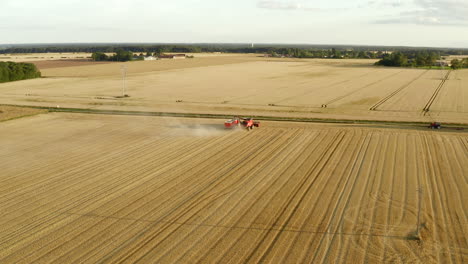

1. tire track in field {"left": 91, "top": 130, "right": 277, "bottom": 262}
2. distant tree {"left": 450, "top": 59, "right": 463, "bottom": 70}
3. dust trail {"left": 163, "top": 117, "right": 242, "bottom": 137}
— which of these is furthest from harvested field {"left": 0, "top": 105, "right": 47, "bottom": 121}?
distant tree {"left": 450, "top": 59, "right": 463, "bottom": 70}

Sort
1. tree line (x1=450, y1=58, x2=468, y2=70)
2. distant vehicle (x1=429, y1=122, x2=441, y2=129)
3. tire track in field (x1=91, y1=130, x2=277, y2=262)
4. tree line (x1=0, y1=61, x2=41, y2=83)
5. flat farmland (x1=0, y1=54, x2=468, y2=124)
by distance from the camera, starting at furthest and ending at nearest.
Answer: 1. tree line (x1=450, y1=58, x2=468, y2=70)
2. tree line (x1=0, y1=61, x2=41, y2=83)
3. flat farmland (x1=0, y1=54, x2=468, y2=124)
4. distant vehicle (x1=429, y1=122, x2=441, y2=129)
5. tire track in field (x1=91, y1=130, x2=277, y2=262)

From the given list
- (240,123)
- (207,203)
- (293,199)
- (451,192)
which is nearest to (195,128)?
(240,123)

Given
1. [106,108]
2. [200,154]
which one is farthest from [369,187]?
[106,108]

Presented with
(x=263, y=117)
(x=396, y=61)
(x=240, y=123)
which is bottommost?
(x=263, y=117)

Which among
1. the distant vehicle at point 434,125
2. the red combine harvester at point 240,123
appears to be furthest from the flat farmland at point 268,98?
the red combine harvester at point 240,123

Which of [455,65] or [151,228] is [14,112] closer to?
[151,228]

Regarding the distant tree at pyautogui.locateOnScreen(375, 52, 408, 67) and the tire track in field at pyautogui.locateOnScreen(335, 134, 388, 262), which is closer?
the tire track in field at pyautogui.locateOnScreen(335, 134, 388, 262)

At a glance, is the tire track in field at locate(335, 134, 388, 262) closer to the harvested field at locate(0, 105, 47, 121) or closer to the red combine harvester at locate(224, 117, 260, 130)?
the red combine harvester at locate(224, 117, 260, 130)

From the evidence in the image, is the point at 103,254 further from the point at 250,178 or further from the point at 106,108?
the point at 106,108
